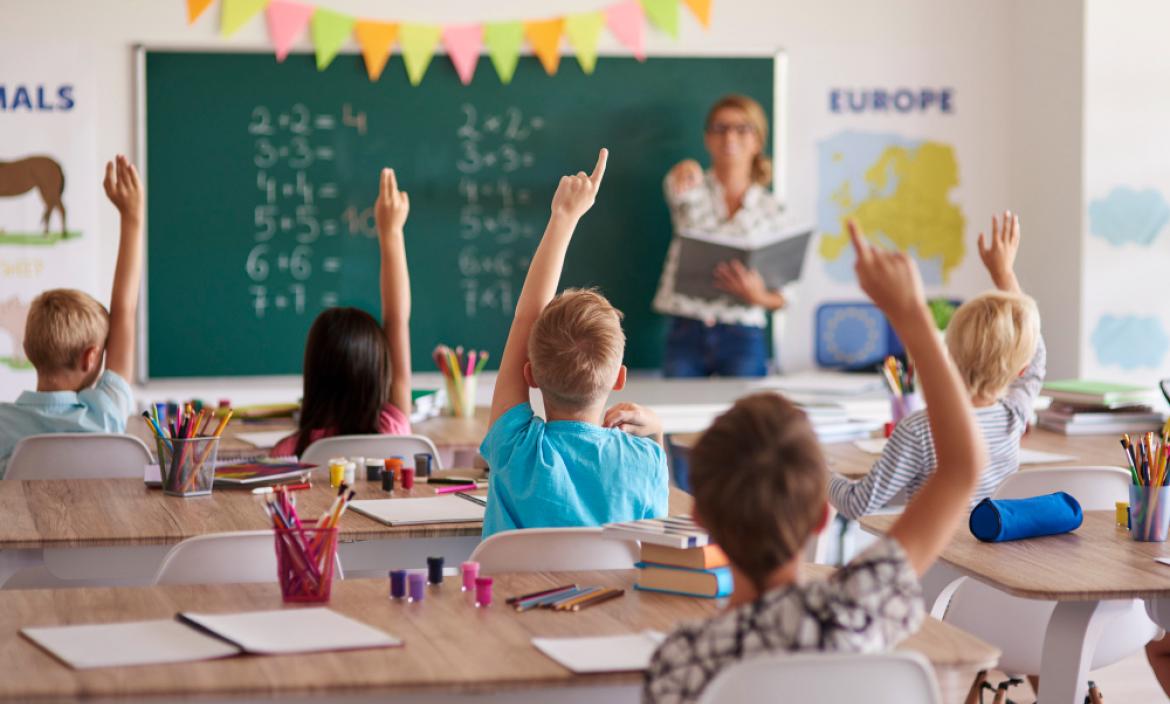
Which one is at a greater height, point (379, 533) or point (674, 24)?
point (674, 24)

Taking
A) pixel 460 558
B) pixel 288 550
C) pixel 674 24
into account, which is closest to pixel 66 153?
pixel 674 24

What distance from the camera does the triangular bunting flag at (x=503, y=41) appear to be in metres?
5.98

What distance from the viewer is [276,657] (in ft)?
4.87

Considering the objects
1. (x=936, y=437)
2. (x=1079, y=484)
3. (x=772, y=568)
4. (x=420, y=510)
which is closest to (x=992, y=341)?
(x=1079, y=484)

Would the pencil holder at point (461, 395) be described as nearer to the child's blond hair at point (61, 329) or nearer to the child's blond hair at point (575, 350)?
the child's blond hair at point (61, 329)

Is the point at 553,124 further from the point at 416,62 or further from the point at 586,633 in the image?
the point at 586,633

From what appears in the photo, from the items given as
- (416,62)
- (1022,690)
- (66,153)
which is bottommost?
(1022,690)

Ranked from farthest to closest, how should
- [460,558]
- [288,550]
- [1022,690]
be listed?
[1022,690] < [460,558] < [288,550]

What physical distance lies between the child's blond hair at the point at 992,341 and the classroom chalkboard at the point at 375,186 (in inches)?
132

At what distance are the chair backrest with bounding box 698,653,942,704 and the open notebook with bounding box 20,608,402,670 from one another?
0.43 meters

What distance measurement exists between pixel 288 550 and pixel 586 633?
1.35 ft

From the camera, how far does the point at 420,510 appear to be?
8.28ft

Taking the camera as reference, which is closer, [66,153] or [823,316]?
[66,153]

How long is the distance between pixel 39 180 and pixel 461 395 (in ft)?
7.94
